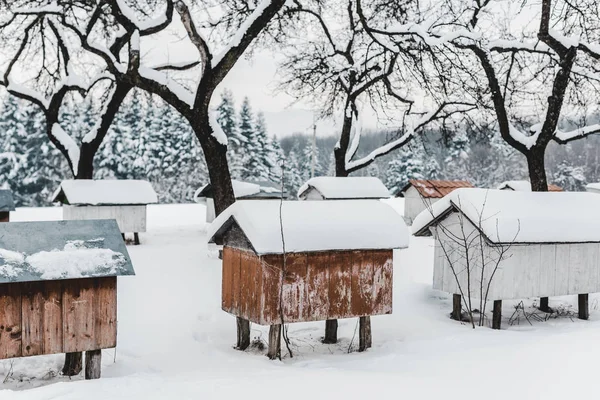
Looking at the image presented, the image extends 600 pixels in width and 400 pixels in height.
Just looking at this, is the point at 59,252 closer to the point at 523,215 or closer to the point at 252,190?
the point at 523,215

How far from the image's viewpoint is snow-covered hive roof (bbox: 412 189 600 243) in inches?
436

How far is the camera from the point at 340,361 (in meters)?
9.06

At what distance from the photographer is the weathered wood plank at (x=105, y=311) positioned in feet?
25.2

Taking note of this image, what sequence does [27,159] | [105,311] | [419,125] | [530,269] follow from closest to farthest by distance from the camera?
1. [105,311]
2. [530,269]
3. [419,125]
4. [27,159]

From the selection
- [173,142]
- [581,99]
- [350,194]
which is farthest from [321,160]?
[581,99]

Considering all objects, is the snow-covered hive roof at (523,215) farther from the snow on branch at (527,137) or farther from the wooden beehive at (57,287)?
the wooden beehive at (57,287)

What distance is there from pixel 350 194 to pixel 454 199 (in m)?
13.1

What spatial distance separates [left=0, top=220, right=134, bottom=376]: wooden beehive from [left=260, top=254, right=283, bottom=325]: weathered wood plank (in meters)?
2.08

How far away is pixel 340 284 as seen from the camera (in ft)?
31.2

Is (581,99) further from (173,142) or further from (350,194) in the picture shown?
(173,142)

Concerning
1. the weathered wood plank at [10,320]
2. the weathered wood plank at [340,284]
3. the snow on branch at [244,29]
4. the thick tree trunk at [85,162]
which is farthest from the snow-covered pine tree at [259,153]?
the weathered wood plank at [10,320]

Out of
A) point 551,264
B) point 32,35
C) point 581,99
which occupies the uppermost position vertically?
point 32,35

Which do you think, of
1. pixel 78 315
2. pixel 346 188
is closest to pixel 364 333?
pixel 78 315

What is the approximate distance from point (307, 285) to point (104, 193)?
1344cm
